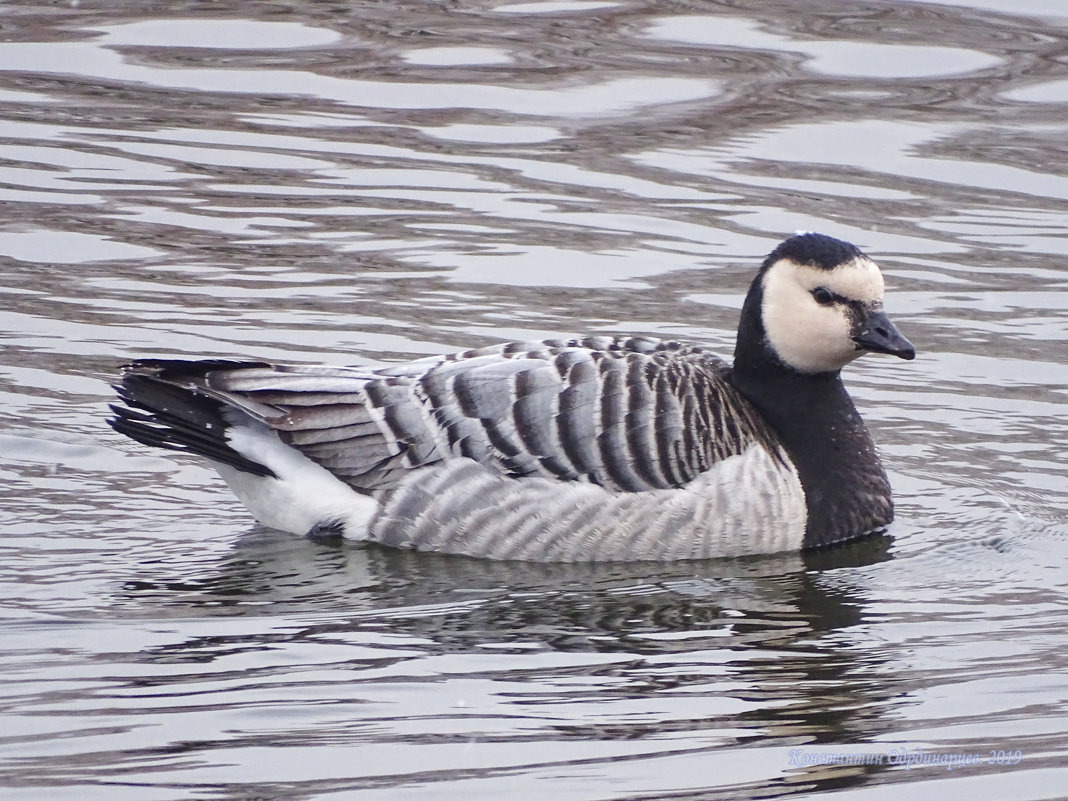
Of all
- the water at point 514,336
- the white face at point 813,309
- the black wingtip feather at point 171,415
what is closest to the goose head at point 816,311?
the white face at point 813,309

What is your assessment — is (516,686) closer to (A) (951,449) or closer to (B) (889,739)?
(B) (889,739)

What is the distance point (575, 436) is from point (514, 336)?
2936 mm

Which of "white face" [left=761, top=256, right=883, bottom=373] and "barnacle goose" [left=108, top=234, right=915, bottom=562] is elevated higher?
"white face" [left=761, top=256, right=883, bottom=373]

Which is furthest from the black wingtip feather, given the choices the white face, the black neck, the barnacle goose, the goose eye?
the goose eye

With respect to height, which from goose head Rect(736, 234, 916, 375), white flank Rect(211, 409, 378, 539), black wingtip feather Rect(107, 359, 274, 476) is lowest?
white flank Rect(211, 409, 378, 539)

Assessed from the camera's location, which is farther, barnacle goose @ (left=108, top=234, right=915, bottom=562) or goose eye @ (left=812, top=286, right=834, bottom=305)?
goose eye @ (left=812, top=286, right=834, bottom=305)

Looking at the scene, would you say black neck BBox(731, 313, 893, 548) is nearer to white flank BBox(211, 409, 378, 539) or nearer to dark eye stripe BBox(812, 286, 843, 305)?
dark eye stripe BBox(812, 286, 843, 305)

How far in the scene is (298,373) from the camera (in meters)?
9.82

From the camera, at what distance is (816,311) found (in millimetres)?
9727

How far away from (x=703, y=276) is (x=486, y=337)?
2025 millimetres

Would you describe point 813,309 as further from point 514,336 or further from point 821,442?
point 514,336

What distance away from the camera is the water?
23.3ft

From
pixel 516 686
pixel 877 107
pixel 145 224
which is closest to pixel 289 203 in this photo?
pixel 145 224

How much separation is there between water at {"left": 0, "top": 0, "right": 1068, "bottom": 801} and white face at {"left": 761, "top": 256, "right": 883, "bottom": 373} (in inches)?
41.4
